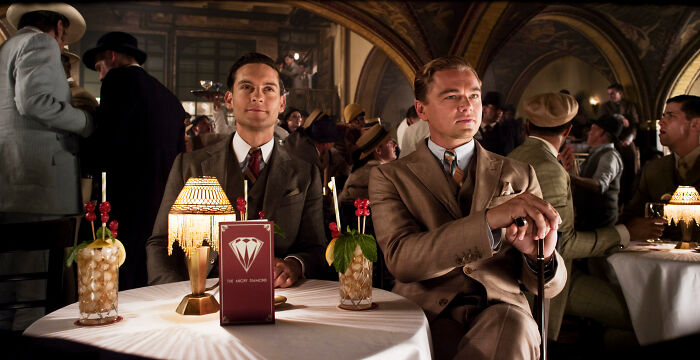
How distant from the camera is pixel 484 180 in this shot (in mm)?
1962

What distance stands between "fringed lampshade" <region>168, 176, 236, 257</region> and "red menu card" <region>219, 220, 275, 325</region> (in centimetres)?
19

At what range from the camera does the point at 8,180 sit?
2975 mm

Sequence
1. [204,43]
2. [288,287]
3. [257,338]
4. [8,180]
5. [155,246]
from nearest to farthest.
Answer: [257,338] < [288,287] < [155,246] < [8,180] < [204,43]

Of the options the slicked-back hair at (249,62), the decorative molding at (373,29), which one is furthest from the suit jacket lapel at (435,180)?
the decorative molding at (373,29)

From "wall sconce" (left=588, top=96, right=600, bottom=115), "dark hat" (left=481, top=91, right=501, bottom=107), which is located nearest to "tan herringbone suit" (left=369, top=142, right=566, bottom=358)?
"dark hat" (left=481, top=91, right=501, bottom=107)

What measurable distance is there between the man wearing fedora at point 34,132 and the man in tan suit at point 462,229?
6.38 feet

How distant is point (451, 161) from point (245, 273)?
101cm

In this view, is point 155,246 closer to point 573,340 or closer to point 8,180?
point 8,180

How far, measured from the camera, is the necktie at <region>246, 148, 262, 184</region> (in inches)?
93.3

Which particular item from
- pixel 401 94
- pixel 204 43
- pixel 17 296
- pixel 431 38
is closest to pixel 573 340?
pixel 17 296

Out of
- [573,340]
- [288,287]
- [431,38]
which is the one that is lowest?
[573,340]

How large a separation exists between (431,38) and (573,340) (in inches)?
294

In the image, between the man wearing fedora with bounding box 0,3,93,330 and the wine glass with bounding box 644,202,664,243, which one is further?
the wine glass with bounding box 644,202,664,243

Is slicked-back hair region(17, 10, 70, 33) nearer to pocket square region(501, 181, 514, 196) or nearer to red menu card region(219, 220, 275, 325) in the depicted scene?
red menu card region(219, 220, 275, 325)
